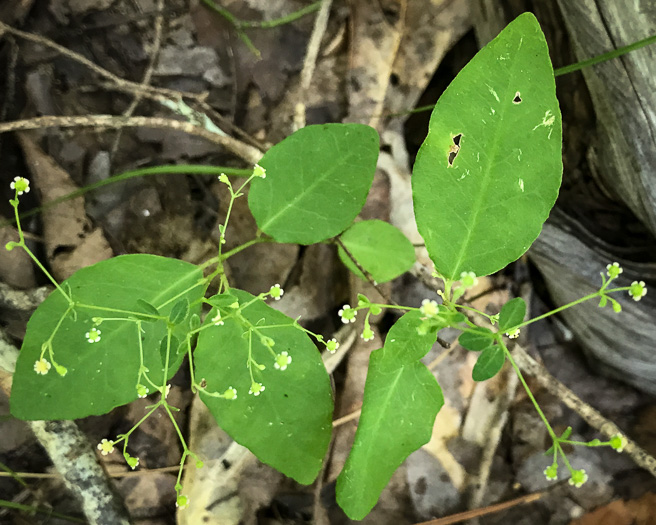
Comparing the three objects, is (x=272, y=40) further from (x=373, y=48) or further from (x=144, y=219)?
(x=144, y=219)

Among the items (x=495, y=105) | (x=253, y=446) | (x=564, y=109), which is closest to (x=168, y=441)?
(x=253, y=446)

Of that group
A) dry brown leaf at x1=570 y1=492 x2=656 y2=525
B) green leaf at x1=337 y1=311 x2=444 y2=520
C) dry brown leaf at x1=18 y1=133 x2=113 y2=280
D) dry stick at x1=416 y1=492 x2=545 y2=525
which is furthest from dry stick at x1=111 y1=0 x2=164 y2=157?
dry brown leaf at x1=570 y1=492 x2=656 y2=525

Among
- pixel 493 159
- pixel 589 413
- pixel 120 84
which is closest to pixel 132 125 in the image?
pixel 120 84

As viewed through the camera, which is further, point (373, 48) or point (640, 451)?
point (373, 48)

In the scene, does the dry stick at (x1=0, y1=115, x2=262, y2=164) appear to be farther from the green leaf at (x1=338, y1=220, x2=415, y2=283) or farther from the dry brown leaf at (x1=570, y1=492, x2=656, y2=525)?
the dry brown leaf at (x1=570, y1=492, x2=656, y2=525)

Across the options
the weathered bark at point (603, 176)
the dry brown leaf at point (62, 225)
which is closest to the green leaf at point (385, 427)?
the weathered bark at point (603, 176)

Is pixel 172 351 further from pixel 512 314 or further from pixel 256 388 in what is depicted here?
pixel 512 314

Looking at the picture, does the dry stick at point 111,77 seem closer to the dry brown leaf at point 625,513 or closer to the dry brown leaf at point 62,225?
the dry brown leaf at point 62,225
